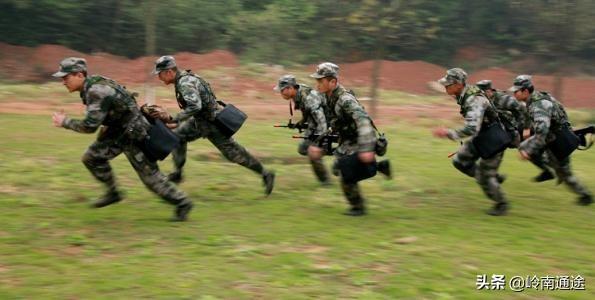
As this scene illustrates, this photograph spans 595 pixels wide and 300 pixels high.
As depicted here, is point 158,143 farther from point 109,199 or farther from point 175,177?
point 175,177

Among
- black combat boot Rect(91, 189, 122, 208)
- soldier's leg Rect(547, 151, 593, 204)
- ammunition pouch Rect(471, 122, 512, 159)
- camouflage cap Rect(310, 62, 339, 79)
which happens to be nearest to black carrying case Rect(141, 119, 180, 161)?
black combat boot Rect(91, 189, 122, 208)

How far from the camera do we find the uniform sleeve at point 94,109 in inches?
269

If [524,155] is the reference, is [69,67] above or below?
above

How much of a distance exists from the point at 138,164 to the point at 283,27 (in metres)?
26.0

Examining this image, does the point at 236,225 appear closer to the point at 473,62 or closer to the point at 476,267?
the point at 476,267

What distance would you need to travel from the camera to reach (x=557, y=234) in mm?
7527

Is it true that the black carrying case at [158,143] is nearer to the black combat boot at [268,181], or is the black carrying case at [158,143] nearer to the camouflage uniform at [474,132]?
the black combat boot at [268,181]

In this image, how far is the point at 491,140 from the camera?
787 centimetres

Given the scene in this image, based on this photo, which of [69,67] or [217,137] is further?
[217,137]

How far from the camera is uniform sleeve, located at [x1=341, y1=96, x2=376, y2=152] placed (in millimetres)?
7355

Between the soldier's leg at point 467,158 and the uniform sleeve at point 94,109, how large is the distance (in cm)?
403

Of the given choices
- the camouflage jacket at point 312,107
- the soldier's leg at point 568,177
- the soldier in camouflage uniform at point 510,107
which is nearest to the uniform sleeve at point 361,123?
the camouflage jacket at point 312,107

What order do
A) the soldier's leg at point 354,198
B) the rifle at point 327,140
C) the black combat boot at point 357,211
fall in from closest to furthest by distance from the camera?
the soldier's leg at point 354,198 → the black combat boot at point 357,211 → the rifle at point 327,140

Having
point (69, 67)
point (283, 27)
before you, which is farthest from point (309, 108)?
point (283, 27)
